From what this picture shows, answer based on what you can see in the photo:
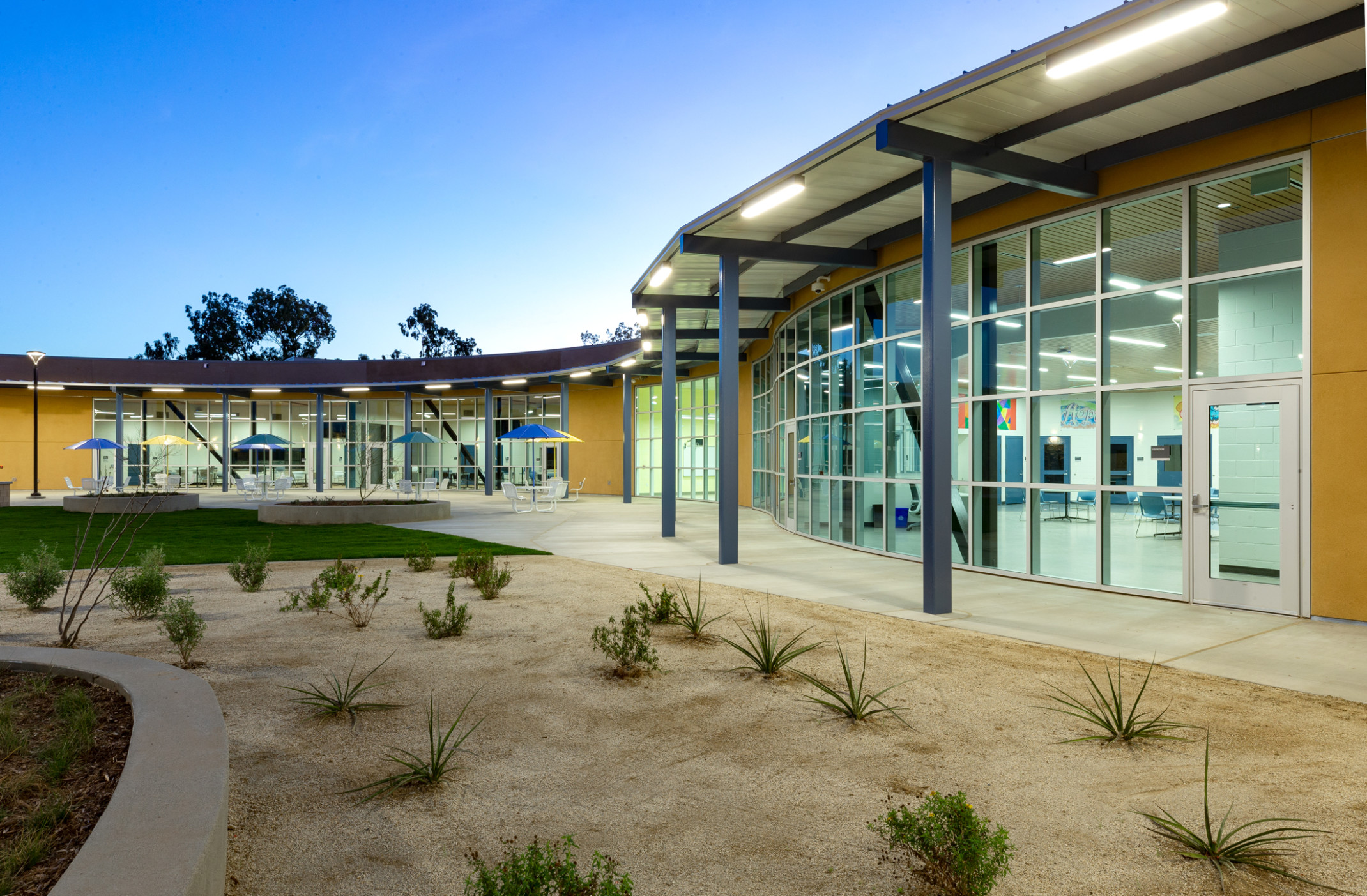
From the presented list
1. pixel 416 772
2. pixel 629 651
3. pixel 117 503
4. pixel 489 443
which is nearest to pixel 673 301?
pixel 629 651

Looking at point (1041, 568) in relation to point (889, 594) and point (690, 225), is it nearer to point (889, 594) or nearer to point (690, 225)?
point (889, 594)

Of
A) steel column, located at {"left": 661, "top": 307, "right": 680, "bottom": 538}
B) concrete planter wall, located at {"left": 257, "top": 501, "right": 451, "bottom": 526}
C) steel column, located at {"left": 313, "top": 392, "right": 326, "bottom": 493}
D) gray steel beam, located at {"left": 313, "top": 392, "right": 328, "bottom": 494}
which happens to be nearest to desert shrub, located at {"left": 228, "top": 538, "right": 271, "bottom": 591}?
steel column, located at {"left": 661, "top": 307, "right": 680, "bottom": 538}

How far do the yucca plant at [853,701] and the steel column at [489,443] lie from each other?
96.0 feet

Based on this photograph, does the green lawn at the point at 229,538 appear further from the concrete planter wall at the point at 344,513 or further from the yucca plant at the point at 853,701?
the yucca plant at the point at 853,701

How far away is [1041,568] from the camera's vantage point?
975cm

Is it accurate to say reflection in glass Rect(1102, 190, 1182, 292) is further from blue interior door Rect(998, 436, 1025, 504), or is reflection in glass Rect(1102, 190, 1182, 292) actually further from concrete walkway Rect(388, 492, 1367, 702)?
concrete walkway Rect(388, 492, 1367, 702)

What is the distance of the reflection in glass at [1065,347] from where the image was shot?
9312 millimetres

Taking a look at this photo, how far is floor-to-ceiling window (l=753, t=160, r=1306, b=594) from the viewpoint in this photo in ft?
26.7

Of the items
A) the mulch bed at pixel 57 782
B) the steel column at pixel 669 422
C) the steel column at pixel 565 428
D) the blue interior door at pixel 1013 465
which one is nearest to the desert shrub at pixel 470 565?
the mulch bed at pixel 57 782

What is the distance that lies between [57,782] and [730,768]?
9.38ft

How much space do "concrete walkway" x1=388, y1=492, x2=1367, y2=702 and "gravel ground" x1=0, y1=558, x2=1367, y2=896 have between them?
0.53 m

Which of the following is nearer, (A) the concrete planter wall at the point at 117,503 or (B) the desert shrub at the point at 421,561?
(B) the desert shrub at the point at 421,561

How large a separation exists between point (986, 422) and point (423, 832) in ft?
29.3

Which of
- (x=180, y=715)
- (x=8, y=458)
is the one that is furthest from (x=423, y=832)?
(x=8, y=458)
